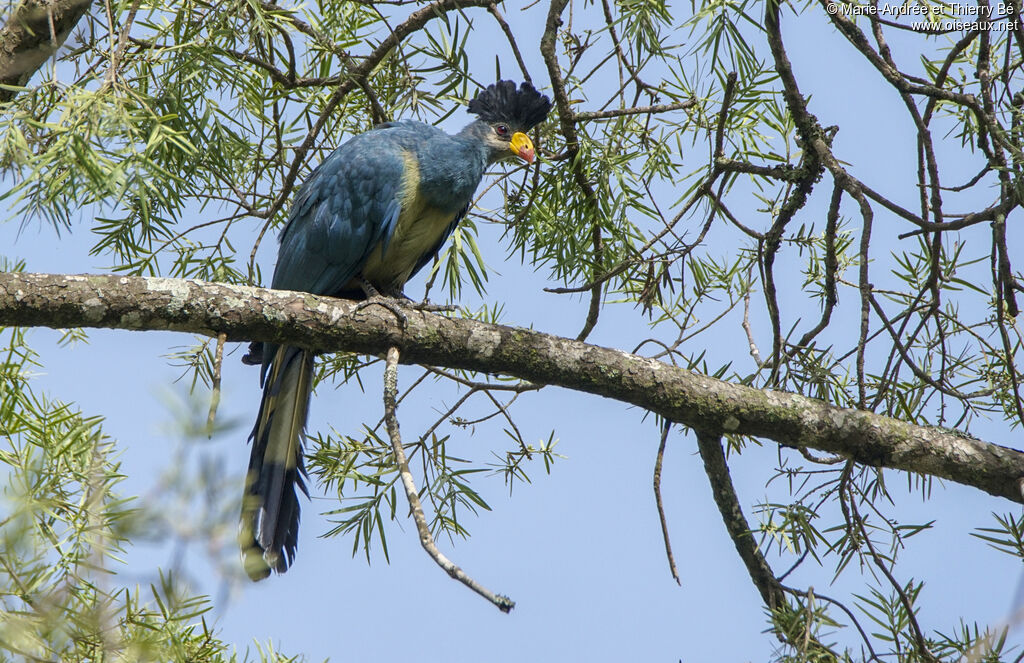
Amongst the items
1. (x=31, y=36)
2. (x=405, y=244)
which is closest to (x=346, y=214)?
(x=405, y=244)

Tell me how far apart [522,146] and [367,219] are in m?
0.60

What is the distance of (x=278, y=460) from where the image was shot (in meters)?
2.86

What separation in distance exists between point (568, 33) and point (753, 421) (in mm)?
1317

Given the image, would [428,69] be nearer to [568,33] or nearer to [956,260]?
A: [568,33]

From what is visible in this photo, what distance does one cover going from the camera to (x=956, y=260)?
259cm

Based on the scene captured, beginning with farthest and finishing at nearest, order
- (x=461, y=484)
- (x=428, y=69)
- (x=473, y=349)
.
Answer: (x=428, y=69) < (x=461, y=484) < (x=473, y=349)

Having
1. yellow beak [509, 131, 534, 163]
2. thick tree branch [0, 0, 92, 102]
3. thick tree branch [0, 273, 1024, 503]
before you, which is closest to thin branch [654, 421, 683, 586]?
thick tree branch [0, 273, 1024, 503]

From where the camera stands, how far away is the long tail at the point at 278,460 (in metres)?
2.71

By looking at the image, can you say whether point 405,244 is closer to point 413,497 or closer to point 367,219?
point 367,219

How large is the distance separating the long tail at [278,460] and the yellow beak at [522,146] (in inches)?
38.6

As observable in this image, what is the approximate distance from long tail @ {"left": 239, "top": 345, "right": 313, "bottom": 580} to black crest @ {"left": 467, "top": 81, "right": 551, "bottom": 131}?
116 cm

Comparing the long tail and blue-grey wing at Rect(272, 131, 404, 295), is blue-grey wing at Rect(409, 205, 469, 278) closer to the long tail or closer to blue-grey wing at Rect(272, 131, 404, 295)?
blue-grey wing at Rect(272, 131, 404, 295)

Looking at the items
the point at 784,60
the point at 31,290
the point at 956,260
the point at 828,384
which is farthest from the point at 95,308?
the point at 956,260

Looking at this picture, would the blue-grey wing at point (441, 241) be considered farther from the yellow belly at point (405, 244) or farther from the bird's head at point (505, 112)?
the bird's head at point (505, 112)
